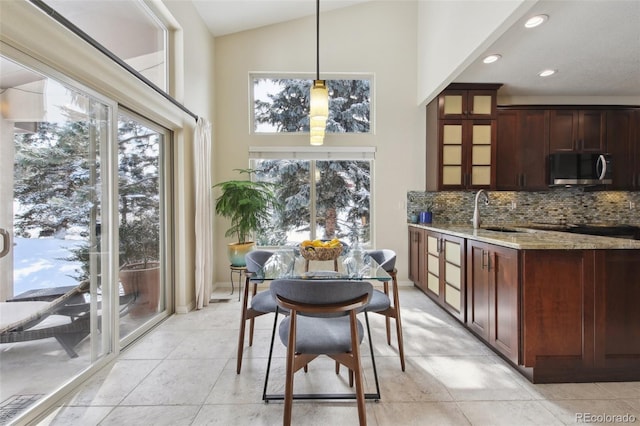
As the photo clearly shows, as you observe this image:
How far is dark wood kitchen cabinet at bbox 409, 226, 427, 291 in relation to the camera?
3895 millimetres

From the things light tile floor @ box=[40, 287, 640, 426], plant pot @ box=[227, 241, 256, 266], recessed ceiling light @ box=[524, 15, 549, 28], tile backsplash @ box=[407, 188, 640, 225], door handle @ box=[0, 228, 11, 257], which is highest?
recessed ceiling light @ box=[524, 15, 549, 28]

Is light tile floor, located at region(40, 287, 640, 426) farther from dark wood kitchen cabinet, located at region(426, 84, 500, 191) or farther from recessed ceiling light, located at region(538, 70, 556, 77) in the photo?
recessed ceiling light, located at region(538, 70, 556, 77)

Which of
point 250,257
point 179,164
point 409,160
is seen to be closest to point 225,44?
point 179,164

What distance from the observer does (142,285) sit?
2.85 meters

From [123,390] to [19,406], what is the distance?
49 cm

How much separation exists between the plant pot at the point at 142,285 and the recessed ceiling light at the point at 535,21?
386cm

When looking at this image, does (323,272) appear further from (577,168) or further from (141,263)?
(577,168)

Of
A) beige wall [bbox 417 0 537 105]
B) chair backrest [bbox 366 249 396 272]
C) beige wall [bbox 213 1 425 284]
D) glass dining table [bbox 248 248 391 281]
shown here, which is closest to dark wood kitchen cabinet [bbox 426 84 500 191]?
beige wall [bbox 417 0 537 105]

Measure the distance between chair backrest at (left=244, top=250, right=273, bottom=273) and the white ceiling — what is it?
2614 millimetres

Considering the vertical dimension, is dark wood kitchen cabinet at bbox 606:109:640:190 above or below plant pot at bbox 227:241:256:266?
above

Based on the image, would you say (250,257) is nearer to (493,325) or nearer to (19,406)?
(19,406)

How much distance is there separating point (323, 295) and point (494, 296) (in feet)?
5.11

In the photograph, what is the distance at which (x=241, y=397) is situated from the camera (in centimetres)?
188

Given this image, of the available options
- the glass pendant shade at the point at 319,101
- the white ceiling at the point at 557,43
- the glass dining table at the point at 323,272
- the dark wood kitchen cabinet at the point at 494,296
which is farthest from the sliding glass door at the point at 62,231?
the dark wood kitchen cabinet at the point at 494,296
